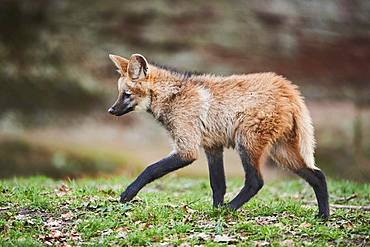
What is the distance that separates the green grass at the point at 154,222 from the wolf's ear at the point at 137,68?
127cm

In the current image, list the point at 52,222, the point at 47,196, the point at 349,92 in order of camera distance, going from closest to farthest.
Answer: the point at 52,222, the point at 47,196, the point at 349,92

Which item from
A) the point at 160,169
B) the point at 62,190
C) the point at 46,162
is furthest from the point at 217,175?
the point at 46,162

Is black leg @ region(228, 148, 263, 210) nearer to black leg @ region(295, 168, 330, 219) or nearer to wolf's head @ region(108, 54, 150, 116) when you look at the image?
black leg @ region(295, 168, 330, 219)

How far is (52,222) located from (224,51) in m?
10.1

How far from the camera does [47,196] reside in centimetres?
688

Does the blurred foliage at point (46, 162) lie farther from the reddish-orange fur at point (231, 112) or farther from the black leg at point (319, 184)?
the black leg at point (319, 184)

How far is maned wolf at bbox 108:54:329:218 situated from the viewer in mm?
6145

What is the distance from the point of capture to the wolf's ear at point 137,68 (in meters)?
6.62

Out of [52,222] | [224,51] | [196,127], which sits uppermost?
[224,51]

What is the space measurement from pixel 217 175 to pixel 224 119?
0.63 m

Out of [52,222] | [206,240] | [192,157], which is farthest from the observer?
[192,157]

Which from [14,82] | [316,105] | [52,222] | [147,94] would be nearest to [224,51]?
[316,105]

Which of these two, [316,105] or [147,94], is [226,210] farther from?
[316,105]

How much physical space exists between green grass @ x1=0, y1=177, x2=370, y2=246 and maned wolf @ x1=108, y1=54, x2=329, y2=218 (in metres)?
0.27
